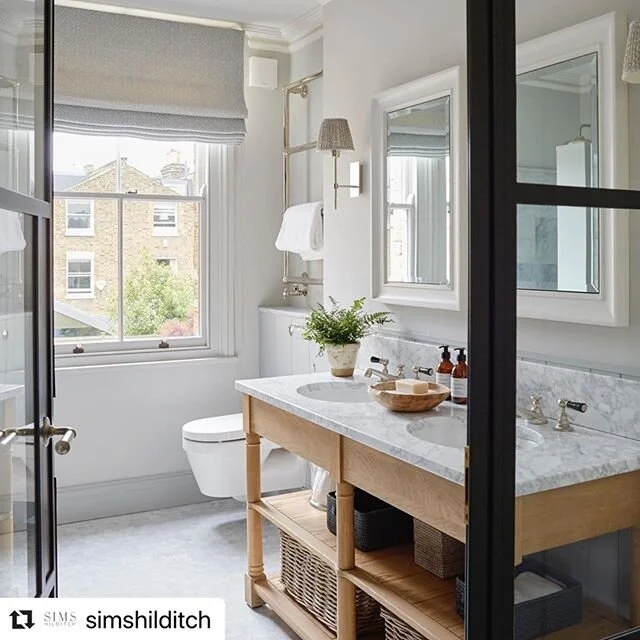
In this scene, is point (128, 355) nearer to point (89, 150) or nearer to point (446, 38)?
point (89, 150)

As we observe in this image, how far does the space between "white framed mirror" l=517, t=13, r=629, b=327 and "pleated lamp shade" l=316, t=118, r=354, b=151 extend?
168 centimetres

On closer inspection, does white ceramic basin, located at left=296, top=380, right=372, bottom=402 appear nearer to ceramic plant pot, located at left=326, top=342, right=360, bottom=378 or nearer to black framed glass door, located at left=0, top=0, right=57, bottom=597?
ceramic plant pot, located at left=326, top=342, right=360, bottom=378

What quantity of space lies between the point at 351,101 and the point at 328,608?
6.60ft

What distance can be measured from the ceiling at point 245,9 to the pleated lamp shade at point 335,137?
70cm

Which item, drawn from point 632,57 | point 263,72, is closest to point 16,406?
point 632,57

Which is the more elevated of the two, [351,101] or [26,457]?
[351,101]

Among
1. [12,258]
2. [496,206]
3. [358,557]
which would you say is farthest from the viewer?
[358,557]

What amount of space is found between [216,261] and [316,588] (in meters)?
2.02

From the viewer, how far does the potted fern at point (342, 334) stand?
9.50 feet

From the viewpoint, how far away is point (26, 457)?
155 centimetres

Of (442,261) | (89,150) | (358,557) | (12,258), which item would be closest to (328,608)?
(358,557)

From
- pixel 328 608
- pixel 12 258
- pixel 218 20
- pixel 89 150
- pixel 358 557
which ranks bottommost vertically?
pixel 328 608

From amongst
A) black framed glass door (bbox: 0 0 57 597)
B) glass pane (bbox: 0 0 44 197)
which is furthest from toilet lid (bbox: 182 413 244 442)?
glass pane (bbox: 0 0 44 197)

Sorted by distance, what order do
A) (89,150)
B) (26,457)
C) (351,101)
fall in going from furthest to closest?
(89,150) < (351,101) < (26,457)
